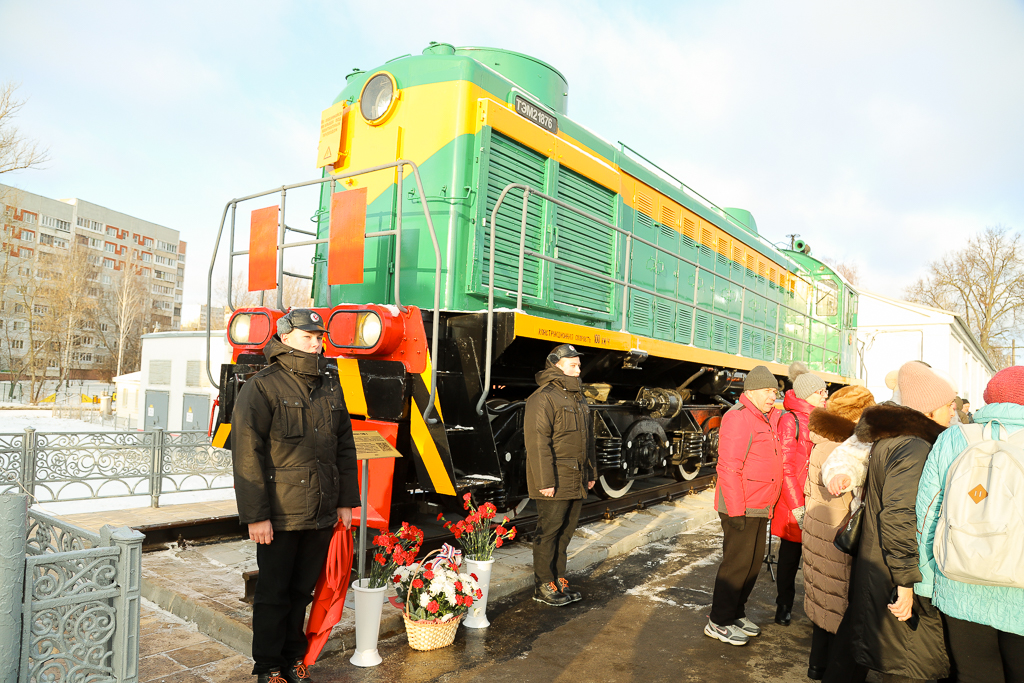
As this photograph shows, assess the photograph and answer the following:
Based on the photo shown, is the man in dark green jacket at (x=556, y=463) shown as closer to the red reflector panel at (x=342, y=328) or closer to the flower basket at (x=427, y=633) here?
the flower basket at (x=427, y=633)

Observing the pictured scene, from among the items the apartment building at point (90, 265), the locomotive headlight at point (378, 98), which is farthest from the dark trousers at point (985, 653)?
the apartment building at point (90, 265)

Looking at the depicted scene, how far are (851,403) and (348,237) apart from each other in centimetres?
327

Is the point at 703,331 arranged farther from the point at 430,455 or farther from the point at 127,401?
the point at 127,401

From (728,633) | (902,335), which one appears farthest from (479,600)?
(902,335)

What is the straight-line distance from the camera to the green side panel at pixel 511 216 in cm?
495

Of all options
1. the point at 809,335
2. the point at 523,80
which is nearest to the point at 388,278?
the point at 523,80

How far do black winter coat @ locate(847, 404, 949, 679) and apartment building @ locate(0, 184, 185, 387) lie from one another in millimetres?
36652

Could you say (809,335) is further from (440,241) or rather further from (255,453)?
(255,453)

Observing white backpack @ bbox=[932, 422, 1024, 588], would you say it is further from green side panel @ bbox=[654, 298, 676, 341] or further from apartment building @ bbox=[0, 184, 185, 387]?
apartment building @ bbox=[0, 184, 185, 387]

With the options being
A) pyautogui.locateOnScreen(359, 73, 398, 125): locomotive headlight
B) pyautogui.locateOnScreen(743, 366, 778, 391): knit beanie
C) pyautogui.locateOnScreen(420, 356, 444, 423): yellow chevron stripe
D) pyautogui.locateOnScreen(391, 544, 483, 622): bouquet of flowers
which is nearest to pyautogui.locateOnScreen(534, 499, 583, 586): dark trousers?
pyautogui.locateOnScreen(391, 544, 483, 622): bouquet of flowers

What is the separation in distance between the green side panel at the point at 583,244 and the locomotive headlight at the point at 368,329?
1829 mm

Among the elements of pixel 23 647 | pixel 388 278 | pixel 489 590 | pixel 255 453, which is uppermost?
pixel 388 278

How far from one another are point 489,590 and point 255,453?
2.13 metres

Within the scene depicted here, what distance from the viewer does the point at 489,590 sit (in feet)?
13.9
